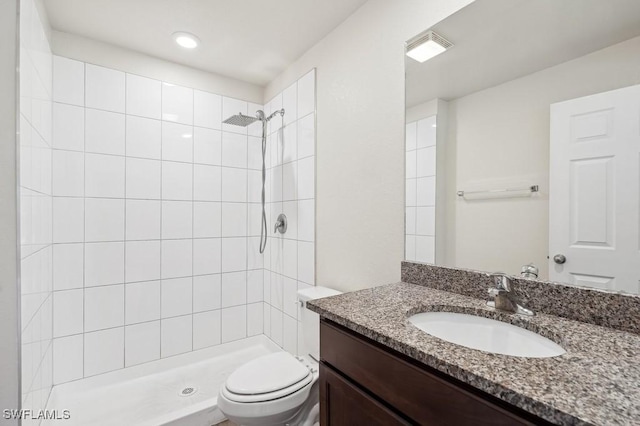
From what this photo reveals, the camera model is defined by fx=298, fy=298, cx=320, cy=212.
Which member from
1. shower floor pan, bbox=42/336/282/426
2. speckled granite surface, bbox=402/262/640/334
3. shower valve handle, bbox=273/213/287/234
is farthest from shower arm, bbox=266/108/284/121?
shower floor pan, bbox=42/336/282/426

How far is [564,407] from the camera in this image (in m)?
0.45

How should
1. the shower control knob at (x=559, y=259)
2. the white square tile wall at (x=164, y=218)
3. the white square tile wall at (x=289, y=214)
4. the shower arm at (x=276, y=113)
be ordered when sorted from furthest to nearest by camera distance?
the shower arm at (x=276, y=113) → the white square tile wall at (x=289, y=214) → the white square tile wall at (x=164, y=218) → the shower control knob at (x=559, y=259)

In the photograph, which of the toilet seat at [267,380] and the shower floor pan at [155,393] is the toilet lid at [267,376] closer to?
the toilet seat at [267,380]

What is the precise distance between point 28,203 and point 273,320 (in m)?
1.74

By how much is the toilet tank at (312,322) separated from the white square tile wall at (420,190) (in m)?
0.64

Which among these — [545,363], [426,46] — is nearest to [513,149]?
[426,46]

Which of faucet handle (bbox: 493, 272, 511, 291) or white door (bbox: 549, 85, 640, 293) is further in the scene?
faucet handle (bbox: 493, 272, 511, 291)

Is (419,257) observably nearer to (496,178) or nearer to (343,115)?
(496,178)

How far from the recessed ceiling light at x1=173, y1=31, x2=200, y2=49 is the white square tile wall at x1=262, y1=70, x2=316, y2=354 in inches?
26.7

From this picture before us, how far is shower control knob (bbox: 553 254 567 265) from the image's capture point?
89 centimetres

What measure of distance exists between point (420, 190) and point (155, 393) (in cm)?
203

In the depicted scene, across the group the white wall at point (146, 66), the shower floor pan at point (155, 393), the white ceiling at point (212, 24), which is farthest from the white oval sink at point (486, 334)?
the white wall at point (146, 66)

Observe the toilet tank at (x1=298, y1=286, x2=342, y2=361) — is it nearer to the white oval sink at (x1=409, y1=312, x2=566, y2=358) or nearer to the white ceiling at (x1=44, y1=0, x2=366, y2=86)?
the white oval sink at (x1=409, y1=312, x2=566, y2=358)

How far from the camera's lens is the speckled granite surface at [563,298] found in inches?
30.0
